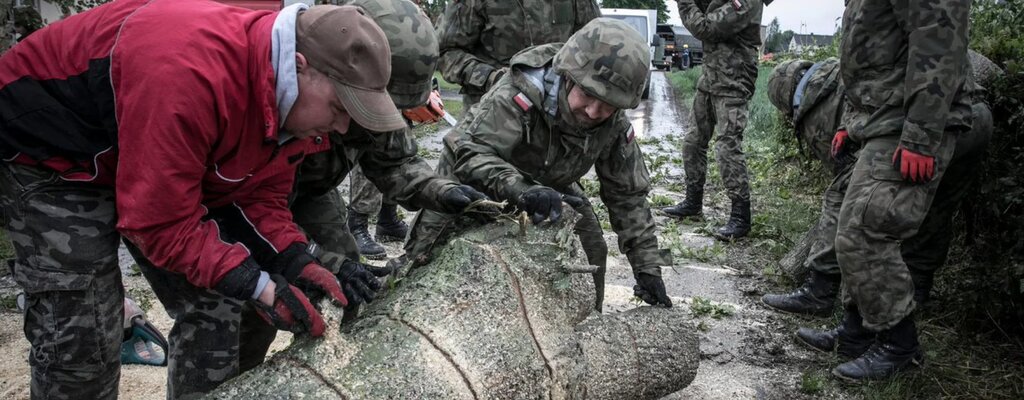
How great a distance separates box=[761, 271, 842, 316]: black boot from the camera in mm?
4301

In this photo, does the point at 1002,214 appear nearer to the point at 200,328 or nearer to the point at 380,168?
the point at 380,168

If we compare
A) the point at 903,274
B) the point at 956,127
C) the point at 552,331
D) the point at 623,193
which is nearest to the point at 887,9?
the point at 956,127

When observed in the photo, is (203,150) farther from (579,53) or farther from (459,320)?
(579,53)

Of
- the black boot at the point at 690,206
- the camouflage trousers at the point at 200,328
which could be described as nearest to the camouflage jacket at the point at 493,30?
the black boot at the point at 690,206

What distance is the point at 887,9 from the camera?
346 cm

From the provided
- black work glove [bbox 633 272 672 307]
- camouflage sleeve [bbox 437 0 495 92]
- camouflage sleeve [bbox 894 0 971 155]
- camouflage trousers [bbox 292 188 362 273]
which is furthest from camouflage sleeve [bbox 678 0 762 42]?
camouflage trousers [bbox 292 188 362 273]

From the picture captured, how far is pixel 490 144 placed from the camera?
10.6 feet

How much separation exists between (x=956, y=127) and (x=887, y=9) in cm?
61

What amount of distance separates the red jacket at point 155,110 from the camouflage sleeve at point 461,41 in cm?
277

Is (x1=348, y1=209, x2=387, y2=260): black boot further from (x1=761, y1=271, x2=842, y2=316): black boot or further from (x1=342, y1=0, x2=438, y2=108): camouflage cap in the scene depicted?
(x1=761, y1=271, x2=842, y2=316): black boot

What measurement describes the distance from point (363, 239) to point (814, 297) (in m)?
2.93

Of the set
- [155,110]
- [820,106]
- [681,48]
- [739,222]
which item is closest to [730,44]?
[739,222]

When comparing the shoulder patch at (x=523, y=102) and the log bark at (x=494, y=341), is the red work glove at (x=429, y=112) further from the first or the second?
the log bark at (x=494, y=341)

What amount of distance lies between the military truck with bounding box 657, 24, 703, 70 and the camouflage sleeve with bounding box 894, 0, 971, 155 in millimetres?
31559
